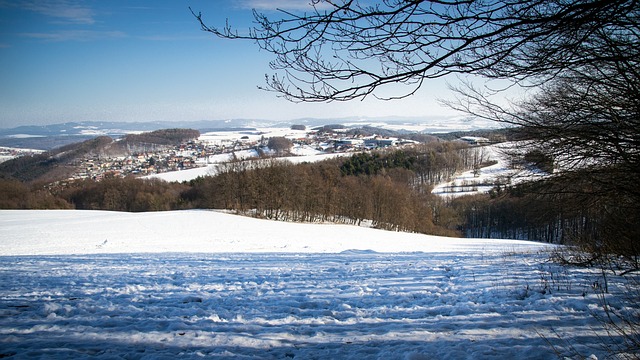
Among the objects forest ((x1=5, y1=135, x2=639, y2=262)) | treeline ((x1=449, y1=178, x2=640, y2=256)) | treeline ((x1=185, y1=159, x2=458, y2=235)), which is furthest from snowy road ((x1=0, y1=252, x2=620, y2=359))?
treeline ((x1=185, y1=159, x2=458, y2=235))

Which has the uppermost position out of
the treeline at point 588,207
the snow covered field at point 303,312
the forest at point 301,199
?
the treeline at point 588,207

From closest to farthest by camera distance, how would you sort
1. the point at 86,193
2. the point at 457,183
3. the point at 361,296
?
the point at 361,296 → the point at 86,193 → the point at 457,183

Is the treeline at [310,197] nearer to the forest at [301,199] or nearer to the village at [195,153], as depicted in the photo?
the forest at [301,199]

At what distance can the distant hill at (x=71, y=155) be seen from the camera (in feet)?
253

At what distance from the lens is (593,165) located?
677 centimetres

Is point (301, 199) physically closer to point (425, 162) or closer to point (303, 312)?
point (303, 312)

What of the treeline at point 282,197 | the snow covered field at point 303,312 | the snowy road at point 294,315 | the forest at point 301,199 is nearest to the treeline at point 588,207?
the snow covered field at point 303,312

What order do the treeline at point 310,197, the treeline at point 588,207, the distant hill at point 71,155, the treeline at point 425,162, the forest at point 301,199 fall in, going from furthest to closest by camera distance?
the treeline at point 425,162, the distant hill at point 71,155, the forest at point 301,199, the treeline at point 310,197, the treeline at point 588,207

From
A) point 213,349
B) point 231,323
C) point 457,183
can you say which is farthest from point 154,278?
point 457,183

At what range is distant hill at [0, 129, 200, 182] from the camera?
77.0 metres

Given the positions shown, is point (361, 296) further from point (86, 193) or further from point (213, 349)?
point (86, 193)

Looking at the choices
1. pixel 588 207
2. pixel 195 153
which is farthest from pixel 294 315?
pixel 195 153

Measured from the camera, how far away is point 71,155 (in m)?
93.1

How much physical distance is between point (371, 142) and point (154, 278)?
127449mm
